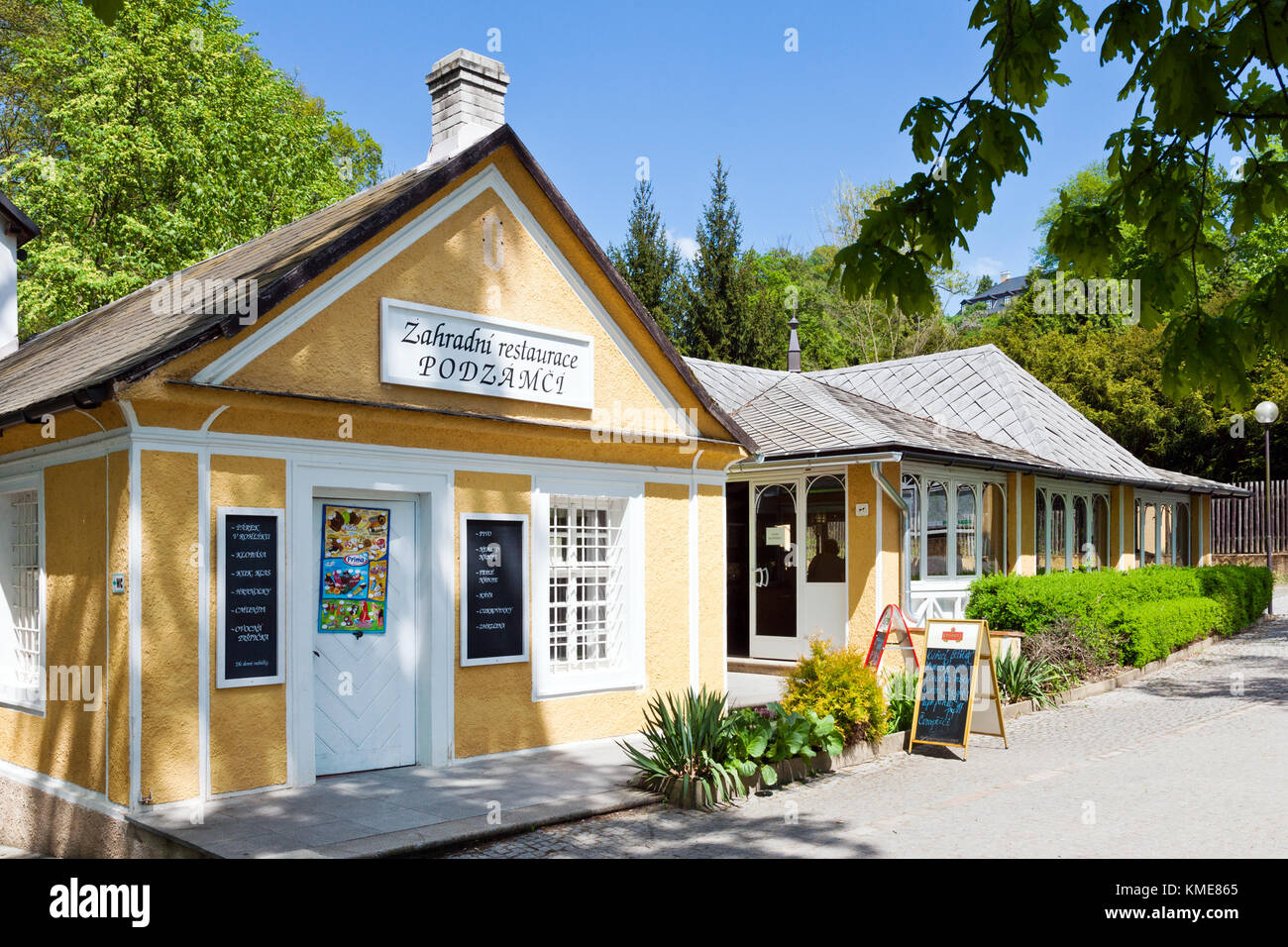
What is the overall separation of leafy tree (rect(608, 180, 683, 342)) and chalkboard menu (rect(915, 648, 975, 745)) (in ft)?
94.4

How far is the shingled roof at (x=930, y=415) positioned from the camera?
52.9ft

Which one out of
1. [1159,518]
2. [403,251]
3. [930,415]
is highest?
[403,251]

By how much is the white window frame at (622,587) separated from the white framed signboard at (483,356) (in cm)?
88

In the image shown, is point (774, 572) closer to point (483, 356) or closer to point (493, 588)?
point (493, 588)

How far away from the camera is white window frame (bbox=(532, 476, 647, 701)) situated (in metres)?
10.2

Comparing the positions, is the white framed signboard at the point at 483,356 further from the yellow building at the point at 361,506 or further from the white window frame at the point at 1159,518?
the white window frame at the point at 1159,518

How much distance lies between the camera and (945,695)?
1056 centimetres

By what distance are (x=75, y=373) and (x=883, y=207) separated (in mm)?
6902

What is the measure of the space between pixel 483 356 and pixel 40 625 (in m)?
4.36

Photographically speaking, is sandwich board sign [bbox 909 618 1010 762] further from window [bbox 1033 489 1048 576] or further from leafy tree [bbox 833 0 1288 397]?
window [bbox 1033 489 1048 576]

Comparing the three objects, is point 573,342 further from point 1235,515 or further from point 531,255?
point 1235,515

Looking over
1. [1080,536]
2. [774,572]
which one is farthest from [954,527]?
[1080,536]

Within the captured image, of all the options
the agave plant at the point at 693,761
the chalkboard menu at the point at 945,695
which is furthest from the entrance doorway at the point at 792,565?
the agave plant at the point at 693,761

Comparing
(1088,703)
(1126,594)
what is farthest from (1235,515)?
(1088,703)
